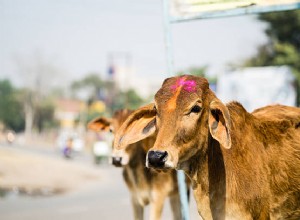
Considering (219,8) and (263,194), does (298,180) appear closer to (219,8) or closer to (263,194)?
(263,194)

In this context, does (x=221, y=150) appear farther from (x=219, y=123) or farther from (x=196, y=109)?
(x=196, y=109)

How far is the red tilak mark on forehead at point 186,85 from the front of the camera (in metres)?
5.01

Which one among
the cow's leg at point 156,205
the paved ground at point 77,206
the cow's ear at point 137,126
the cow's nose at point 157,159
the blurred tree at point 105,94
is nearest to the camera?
the cow's nose at point 157,159

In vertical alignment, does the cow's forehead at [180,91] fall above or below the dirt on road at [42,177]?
above

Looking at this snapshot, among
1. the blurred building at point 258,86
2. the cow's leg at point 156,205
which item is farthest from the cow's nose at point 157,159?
the blurred building at point 258,86

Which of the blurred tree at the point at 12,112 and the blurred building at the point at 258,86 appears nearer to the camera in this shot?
the blurred building at the point at 258,86

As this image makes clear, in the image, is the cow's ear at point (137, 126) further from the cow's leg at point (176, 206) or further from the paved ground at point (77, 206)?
the paved ground at point (77, 206)

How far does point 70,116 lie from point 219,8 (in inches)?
4133

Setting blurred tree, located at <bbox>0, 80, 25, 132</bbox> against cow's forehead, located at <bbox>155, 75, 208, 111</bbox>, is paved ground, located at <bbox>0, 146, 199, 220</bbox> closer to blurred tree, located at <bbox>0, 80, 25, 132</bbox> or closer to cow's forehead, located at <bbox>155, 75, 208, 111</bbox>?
cow's forehead, located at <bbox>155, 75, 208, 111</bbox>

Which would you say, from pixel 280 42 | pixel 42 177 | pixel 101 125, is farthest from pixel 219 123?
pixel 280 42

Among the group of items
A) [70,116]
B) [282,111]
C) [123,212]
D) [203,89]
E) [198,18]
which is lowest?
[70,116]

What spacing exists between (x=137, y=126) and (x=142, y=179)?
3222 millimetres

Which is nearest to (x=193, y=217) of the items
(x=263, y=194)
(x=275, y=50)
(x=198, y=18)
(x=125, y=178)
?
(x=125, y=178)

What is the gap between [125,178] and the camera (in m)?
8.95
